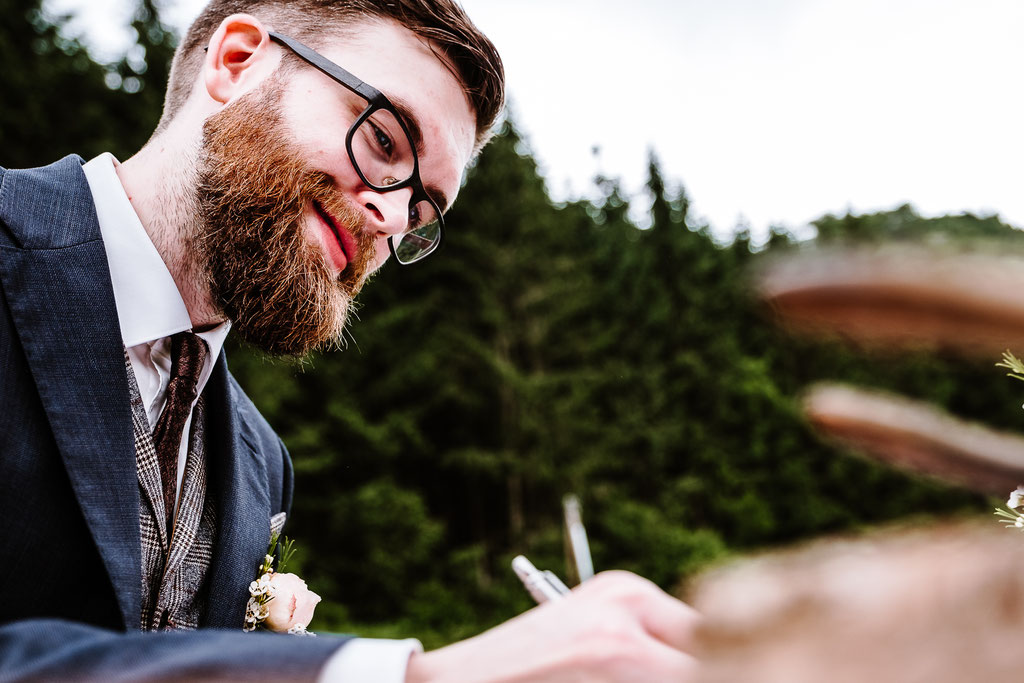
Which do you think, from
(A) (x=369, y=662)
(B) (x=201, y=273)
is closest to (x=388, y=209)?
(B) (x=201, y=273)

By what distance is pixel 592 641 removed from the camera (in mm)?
492

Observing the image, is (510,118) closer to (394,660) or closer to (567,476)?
(567,476)

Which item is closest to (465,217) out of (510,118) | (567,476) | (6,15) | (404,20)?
(510,118)

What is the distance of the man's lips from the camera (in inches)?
66.9

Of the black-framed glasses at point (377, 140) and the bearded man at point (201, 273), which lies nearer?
Result: the bearded man at point (201, 273)

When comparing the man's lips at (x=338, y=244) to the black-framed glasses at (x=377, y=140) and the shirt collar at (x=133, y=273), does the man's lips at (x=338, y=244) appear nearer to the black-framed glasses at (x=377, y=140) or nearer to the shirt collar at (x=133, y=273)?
the black-framed glasses at (x=377, y=140)

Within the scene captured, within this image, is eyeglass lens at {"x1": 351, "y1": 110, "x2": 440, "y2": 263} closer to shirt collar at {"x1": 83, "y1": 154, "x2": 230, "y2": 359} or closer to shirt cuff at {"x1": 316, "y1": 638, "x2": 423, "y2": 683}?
shirt collar at {"x1": 83, "y1": 154, "x2": 230, "y2": 359}

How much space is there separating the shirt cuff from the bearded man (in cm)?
85

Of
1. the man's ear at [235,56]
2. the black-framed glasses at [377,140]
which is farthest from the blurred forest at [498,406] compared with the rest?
the black-framed glasses at [377,140]

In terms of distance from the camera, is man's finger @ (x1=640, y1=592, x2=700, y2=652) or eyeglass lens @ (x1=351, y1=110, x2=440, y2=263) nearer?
man's finger @ (x1=640, y1=592, x2=700, y2=652)

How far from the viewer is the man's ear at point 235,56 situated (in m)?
1.77

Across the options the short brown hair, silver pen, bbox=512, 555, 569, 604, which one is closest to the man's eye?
the short brown hair

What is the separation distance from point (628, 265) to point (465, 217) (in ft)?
25.5

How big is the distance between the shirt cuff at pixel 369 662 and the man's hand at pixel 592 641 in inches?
1.9
